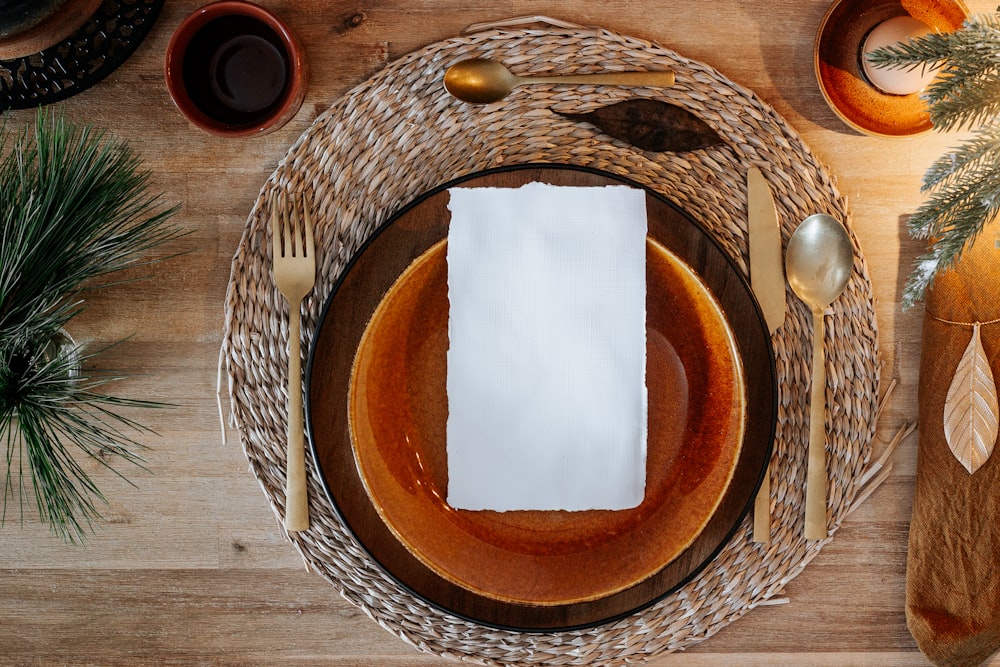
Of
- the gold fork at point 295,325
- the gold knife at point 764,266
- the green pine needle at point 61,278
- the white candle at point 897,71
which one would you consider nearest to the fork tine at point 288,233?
the gold fork at point 295,325

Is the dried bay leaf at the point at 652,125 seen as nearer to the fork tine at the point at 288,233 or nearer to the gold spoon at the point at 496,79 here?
the gold spoon at the point at 496,79

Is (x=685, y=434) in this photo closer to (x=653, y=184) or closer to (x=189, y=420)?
(x=653, y=184)

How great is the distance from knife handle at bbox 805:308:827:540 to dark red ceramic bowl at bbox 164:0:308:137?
51cm

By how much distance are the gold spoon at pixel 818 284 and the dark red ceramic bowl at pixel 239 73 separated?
0.47 meters

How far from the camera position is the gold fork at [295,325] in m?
0.61

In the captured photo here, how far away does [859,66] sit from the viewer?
2.10ft

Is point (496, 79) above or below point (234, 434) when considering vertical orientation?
above

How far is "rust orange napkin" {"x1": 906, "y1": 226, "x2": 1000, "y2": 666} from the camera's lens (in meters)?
0.64

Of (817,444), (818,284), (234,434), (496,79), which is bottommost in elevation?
(234,434)

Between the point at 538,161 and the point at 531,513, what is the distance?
1.02 feet

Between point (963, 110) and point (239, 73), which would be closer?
point (963, 110)

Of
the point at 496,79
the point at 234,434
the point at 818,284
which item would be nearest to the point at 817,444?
the point at 818,284

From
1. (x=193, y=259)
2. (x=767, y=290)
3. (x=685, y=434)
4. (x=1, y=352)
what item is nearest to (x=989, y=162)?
(x=767, y=290)

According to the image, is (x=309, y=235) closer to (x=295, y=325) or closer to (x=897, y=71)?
(x=295, y=325)
